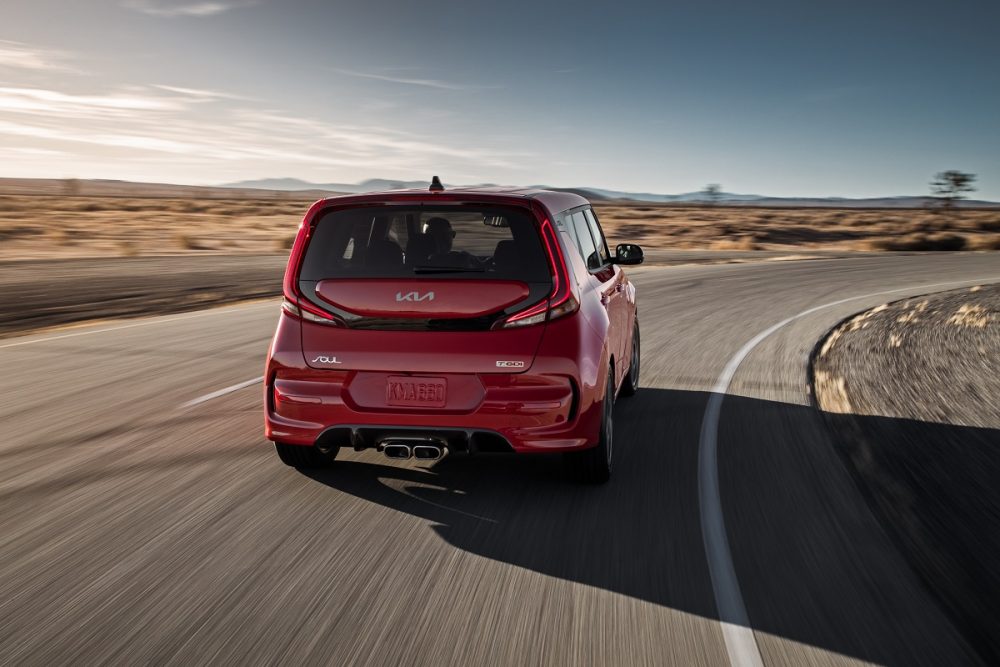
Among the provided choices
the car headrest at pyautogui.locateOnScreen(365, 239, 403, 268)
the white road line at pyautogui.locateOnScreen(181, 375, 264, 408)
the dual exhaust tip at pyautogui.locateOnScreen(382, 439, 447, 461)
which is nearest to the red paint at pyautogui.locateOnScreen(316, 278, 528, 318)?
the car headrest at pyautogui.locateOnScreen(365, 239, 403, 268)

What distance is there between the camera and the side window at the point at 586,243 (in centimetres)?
588

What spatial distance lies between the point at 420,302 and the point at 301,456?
4.55 feet

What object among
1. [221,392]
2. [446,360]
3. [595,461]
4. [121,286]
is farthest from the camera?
[121,286]

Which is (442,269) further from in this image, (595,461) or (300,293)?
(595,461)

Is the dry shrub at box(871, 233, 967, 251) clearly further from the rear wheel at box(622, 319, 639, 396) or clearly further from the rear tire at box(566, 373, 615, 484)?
the rear tire at box(566, 373, 615, 484)

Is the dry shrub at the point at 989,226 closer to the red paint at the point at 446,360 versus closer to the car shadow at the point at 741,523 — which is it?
the car shadow at the point at 741,523

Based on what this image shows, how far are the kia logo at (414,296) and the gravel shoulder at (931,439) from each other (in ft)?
A: 8.87

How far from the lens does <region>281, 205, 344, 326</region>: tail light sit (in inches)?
192

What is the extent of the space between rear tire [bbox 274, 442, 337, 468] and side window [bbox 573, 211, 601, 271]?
2.08 metres

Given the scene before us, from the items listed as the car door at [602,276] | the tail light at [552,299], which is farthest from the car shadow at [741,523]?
the tail light at [552,299]

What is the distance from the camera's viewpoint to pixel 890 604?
3.70 metres

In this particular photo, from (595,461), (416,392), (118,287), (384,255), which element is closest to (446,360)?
(416,392)

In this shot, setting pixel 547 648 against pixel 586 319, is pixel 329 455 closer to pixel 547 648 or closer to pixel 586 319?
pixel 586 319

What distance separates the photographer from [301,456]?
543cm
